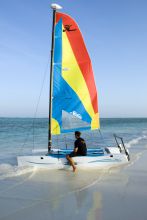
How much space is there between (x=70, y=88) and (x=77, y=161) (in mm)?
2604

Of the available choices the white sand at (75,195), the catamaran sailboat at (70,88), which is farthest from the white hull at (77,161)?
the white sand at (75,195)

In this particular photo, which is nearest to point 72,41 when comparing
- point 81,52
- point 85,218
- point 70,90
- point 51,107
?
point 81,52

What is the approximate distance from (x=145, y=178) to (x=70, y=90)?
3.99 meters

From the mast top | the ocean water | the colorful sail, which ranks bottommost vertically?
the ocean water

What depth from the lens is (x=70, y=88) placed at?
35.2 ft

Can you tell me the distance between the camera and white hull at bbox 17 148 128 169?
32.2 feet

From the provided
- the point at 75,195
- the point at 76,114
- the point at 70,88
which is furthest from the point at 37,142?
the point at 75,195

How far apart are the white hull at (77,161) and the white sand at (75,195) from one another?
27cm

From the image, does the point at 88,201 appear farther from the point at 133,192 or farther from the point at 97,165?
the point at 97,165

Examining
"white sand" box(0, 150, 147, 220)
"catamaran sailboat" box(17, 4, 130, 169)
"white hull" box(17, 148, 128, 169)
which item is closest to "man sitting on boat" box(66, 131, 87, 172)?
"white hull" box(17, 148, 128, 169)

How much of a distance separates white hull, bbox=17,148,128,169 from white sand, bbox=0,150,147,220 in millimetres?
265

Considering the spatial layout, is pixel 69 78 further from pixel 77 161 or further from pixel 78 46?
pixel 77 161

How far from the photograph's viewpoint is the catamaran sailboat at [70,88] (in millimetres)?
10367

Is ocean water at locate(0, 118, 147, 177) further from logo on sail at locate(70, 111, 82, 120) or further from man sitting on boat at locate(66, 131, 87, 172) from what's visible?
logo on sail at locate(70, 111, 82, 120)
